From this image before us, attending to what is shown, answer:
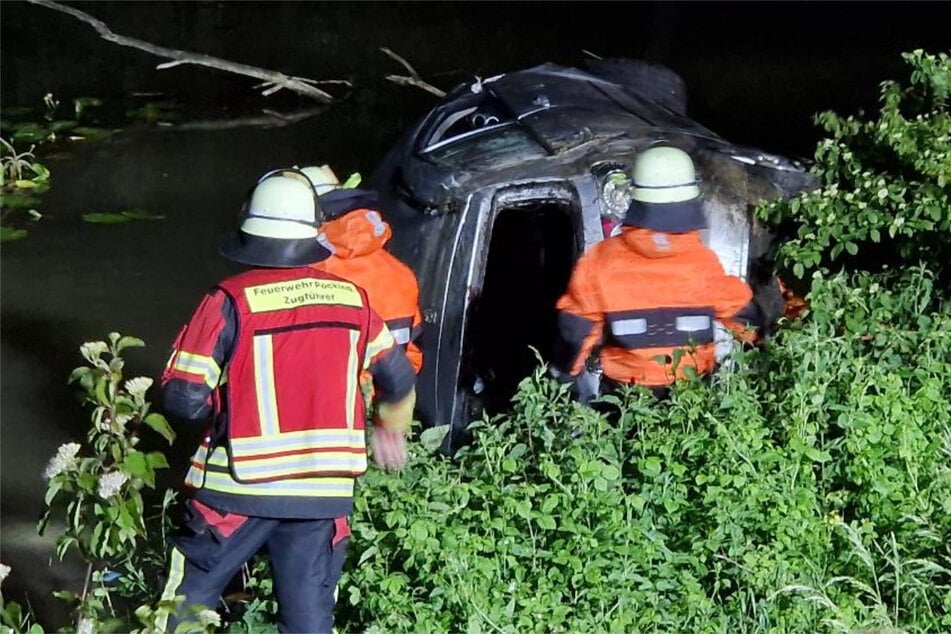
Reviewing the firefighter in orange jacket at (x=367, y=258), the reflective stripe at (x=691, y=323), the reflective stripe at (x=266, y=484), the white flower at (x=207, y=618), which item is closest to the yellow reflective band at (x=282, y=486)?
the reflective stripe at (x=266, y=484)

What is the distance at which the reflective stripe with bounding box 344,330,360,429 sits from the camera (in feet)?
14.4

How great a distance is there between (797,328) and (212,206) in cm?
654

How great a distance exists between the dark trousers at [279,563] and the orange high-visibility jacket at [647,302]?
1.44 metres

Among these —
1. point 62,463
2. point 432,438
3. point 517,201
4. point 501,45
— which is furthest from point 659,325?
point 501,45

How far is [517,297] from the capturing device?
7.17 meters

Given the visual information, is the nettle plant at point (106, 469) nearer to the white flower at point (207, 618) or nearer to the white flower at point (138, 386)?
the white flower at point (138, 386)

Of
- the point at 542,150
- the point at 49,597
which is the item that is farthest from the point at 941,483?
the point at 49,597

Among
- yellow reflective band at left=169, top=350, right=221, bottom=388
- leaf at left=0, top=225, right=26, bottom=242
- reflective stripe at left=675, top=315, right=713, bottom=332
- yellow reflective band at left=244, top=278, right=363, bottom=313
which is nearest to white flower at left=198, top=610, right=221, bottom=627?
yellow reflective band at left=169, top=350, right=221, bottom=388

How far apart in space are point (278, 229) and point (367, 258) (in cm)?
130

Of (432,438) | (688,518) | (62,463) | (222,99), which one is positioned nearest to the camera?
(62,463)

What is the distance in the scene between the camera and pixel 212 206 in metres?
11.1

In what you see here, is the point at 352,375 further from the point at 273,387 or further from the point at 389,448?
the point at 389,448

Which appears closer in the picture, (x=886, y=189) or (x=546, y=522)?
(x=546, y=522)

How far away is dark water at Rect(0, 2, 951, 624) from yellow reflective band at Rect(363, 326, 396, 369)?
2.40 meters
